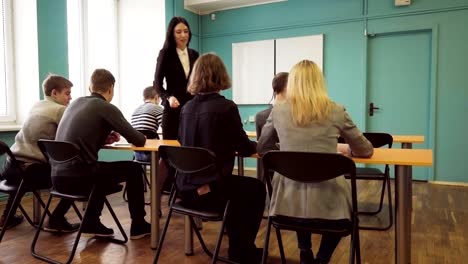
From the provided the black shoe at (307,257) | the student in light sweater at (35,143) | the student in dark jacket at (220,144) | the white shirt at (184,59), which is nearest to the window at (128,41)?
the student in light sweater at (35,143)

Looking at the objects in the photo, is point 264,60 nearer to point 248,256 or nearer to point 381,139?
point 381,139

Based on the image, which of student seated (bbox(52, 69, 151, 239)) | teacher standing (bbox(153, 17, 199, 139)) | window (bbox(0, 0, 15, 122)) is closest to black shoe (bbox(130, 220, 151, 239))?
student seated (bbox(52, 69, 151, 239))

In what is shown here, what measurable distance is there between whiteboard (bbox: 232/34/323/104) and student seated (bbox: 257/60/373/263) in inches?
159

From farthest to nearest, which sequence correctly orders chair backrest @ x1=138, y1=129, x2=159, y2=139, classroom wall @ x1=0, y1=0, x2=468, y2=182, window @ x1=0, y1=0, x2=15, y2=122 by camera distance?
classroom wall @ x1=0, y1=0, x2=468, y2=182
window @ x1=0, y1=0, x2=15, y2=122
chair backrest @ x1=138, y1=129, x2=159, y2=139

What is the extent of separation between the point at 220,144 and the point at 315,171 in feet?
1.94

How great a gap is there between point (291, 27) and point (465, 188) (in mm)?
3188

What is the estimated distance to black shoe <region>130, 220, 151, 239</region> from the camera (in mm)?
2727

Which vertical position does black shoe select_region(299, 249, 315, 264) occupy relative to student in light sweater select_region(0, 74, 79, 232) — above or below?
below

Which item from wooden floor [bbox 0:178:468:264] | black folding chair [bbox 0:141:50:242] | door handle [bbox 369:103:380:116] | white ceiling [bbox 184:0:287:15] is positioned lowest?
wooden floor [bbox 0:178:468:264]

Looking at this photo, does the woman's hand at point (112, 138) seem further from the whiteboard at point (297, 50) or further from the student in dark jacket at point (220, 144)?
the whiteboard at point (297, 50)

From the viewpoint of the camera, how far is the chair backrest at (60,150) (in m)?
2.15

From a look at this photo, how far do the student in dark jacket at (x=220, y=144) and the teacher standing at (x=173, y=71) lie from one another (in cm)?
93

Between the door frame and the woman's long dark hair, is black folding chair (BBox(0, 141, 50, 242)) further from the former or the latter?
the door frame

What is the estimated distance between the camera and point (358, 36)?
5.24 m
